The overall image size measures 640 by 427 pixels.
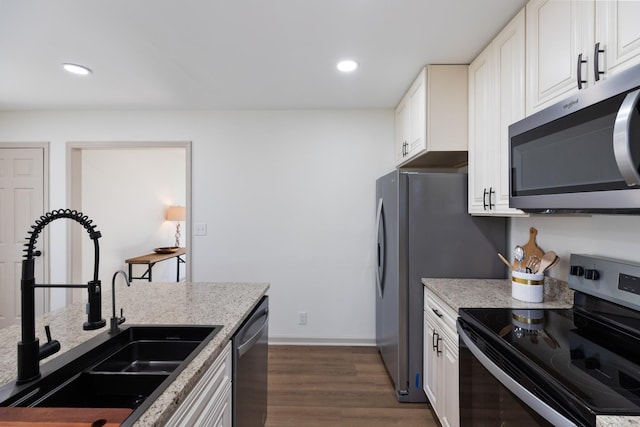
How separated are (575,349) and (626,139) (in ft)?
2.38

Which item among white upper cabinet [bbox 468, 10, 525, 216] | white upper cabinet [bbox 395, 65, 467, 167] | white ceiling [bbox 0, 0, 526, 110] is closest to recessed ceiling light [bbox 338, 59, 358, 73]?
white ceiling [bbox 0, 0, 526, 110]

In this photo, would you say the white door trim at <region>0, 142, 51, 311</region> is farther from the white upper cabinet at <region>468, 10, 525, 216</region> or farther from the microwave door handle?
the microwave door handle

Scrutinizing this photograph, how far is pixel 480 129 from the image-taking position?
76.9 inches

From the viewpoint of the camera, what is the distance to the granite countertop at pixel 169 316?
2.77ft

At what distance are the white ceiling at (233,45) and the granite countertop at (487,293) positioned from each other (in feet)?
4.90

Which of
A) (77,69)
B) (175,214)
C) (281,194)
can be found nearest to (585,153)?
Answer: (281,194)

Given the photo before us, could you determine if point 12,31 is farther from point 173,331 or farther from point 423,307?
point 423,307

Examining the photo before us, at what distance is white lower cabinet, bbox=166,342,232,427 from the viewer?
881 millimetres

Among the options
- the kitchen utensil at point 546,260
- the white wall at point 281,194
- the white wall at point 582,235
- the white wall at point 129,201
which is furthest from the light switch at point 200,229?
the kitchen utensil at point 546,260

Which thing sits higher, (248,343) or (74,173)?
(74,173)

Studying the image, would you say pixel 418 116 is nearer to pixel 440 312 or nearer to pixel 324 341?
pixel 440 312

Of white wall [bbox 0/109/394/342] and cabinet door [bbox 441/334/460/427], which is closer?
cabinet door [bbox 441/334/460/427]

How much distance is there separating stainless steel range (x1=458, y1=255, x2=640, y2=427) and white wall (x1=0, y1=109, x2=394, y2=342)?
172cm

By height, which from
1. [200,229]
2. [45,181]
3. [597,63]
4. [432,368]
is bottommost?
[432,368]
